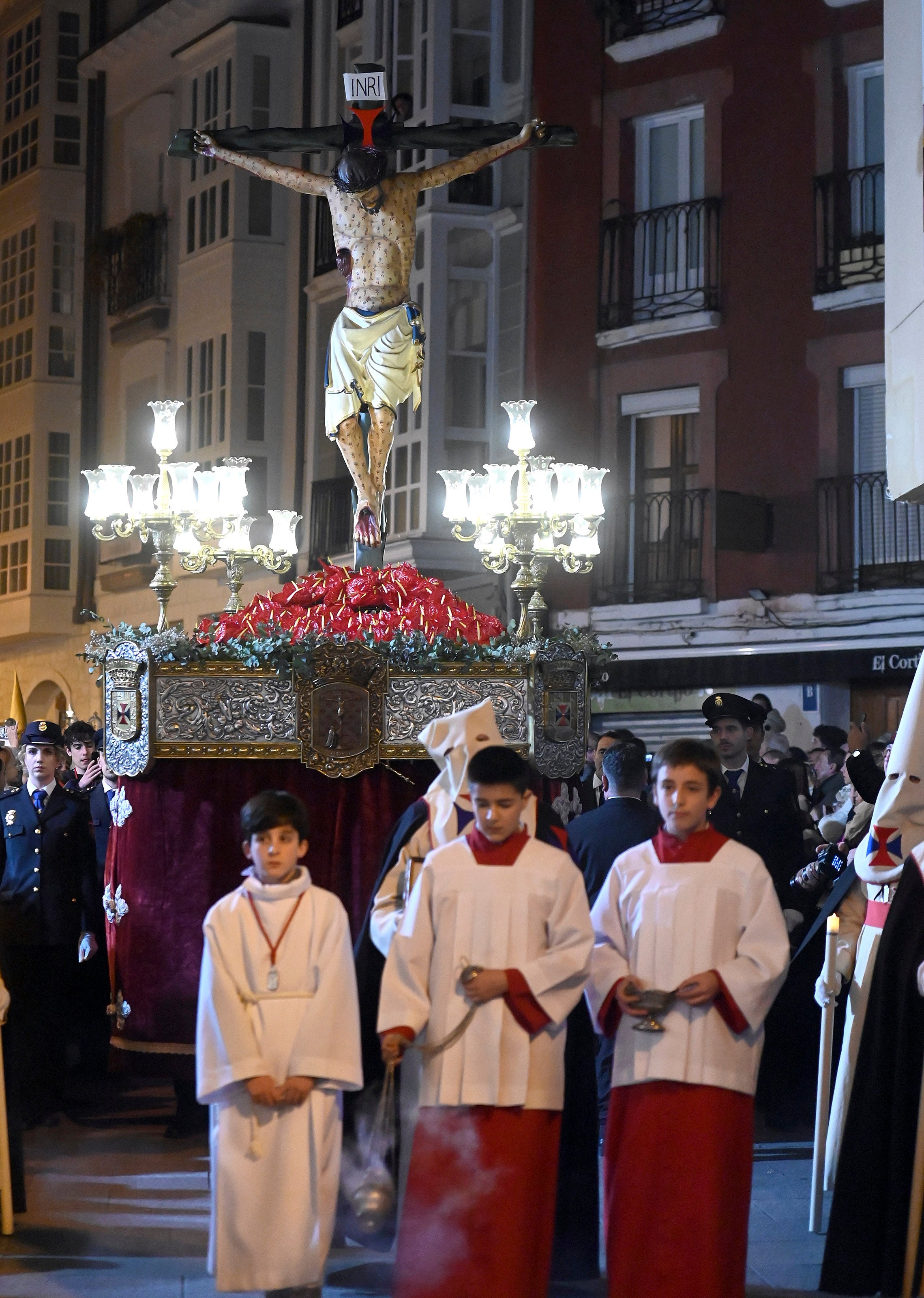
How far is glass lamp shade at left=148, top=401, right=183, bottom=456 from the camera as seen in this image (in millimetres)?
8508

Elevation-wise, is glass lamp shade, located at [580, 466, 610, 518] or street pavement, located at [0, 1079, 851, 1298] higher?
glass lamp shade, located at [580, 466, 610, 518]

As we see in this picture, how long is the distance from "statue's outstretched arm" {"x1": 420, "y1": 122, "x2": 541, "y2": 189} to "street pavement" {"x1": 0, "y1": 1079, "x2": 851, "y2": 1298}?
14.6 ft

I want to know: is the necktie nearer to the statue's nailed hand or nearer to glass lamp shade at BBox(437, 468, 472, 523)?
glass lamp shade at BBox(437, 468, 472, 523)

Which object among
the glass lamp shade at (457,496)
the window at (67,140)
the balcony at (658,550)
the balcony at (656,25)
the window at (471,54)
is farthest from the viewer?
the window at (67,140)

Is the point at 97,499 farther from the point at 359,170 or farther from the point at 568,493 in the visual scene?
the point at 568,493

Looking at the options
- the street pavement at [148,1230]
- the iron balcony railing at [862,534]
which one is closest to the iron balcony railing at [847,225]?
the iron balcony railing at [862,534]

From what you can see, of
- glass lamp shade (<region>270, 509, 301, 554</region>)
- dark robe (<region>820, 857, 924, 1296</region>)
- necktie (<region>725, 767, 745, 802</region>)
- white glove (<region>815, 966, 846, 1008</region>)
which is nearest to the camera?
dark robe (<region>820, 857, 924, 1296</region>)

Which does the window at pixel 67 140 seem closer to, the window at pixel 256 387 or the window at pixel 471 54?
the window at pixel 256 387

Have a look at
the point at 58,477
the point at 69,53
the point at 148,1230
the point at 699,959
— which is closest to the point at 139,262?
the point at 58,477

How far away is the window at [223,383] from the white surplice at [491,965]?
Answer: 48.5ft

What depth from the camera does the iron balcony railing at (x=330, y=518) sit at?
18.1m

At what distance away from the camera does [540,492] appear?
8.21m

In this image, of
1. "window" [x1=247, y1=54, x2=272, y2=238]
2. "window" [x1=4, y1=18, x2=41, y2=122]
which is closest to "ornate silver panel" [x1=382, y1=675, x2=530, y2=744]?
"window" [x1=247, y1=54, x2=272, y2=238]

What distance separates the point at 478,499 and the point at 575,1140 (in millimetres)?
3529
